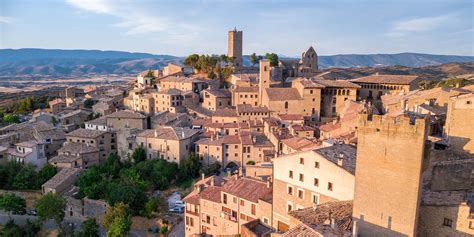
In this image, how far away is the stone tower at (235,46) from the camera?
86312 mm

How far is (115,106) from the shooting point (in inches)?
2714

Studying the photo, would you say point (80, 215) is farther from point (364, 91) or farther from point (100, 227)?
point (364, 91)

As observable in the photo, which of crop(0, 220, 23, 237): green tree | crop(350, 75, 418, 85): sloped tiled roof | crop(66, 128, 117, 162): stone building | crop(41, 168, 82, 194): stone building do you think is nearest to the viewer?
crop(0, 220, 23, 237): green tree

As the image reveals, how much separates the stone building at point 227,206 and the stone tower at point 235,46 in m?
57.6

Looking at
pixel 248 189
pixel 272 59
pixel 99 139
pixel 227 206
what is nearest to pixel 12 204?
pixel 99 139

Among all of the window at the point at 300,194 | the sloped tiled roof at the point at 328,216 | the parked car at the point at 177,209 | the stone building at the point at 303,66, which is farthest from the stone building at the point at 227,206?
the stone building at the point at 303,66

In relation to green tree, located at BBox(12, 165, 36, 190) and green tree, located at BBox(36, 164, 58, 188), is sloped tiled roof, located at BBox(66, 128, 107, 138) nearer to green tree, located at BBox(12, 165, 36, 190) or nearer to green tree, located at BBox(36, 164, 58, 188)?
green tree, located at BBox(36, 164, 58, 188)

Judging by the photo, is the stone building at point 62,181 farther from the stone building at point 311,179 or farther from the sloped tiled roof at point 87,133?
the stone building at point 311,179

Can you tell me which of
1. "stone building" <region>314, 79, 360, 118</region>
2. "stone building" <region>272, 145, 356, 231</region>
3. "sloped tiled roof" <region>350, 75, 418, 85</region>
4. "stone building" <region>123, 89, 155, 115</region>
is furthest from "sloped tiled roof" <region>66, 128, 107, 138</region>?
"sloped tiled roof" <region>350, 75, 418, 85</region>

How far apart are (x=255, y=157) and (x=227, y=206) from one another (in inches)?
600

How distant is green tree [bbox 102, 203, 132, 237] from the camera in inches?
1247

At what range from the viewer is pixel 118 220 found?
3222cm

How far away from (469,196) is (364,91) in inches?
1647

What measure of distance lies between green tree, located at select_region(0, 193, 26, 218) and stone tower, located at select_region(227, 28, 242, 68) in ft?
185
